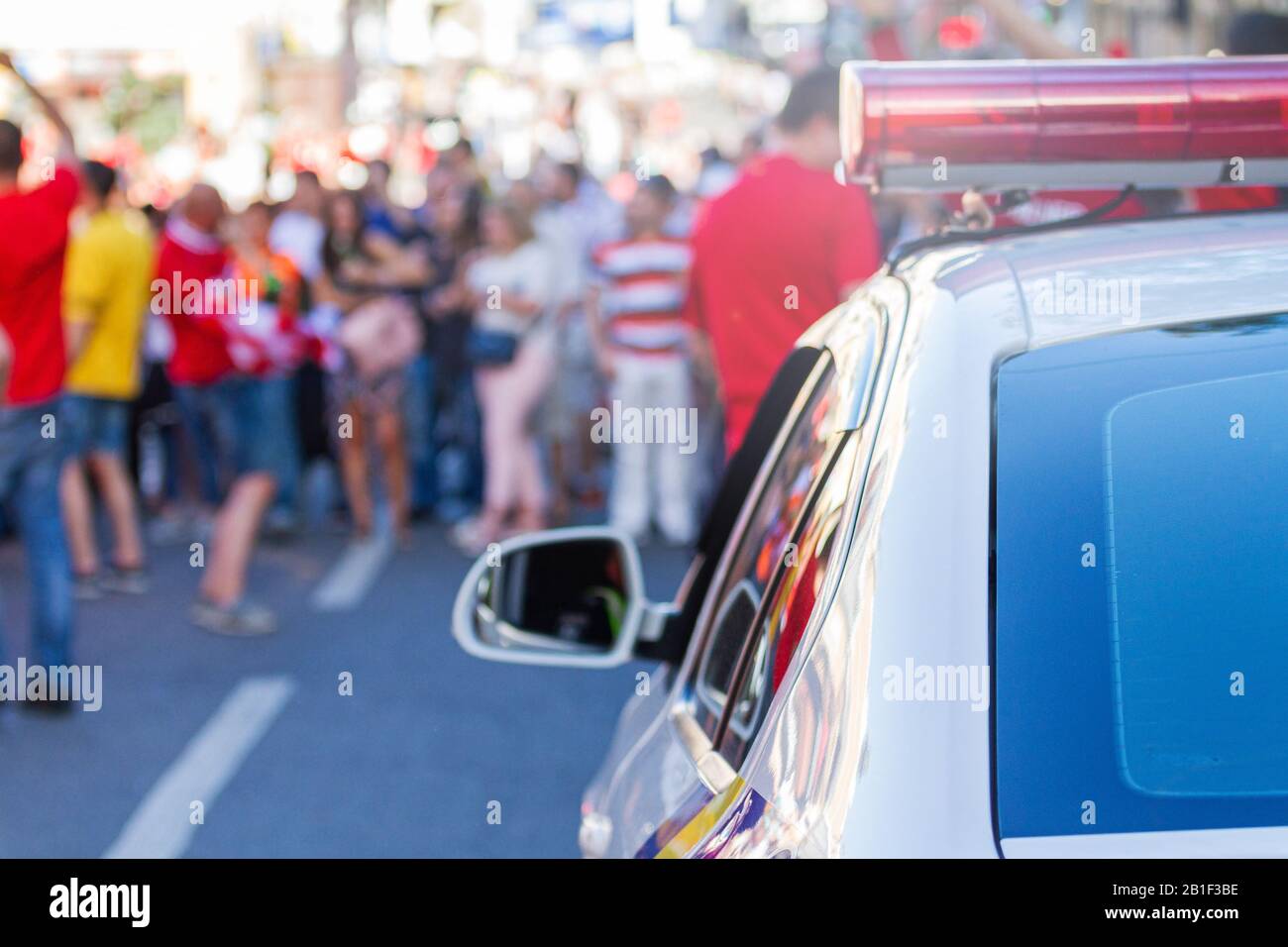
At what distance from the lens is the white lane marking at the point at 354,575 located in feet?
30.9

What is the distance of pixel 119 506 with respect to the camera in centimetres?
966

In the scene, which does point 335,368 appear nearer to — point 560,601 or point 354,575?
point 354,575

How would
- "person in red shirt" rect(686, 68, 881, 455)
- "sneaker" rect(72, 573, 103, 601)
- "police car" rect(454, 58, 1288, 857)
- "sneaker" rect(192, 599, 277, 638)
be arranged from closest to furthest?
"police car" rect(454, 58, 1288, 857) → "person in red shirt" rect(686, 68, 881, 455) → "sneaker" rect(192, 599, 277, 638) → "sneaker" rect(72, 573, 103, 601)

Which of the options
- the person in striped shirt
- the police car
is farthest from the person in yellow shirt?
the police car

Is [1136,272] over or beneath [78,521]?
over

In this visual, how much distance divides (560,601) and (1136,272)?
121 cm

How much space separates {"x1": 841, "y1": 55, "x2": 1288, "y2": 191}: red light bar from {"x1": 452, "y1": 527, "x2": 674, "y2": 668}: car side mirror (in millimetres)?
805

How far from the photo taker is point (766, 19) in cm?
3497

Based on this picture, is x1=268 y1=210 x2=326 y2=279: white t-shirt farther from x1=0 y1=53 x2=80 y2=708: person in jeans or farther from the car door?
the car door

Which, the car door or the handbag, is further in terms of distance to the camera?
the handbag

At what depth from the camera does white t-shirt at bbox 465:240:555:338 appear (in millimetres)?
10969

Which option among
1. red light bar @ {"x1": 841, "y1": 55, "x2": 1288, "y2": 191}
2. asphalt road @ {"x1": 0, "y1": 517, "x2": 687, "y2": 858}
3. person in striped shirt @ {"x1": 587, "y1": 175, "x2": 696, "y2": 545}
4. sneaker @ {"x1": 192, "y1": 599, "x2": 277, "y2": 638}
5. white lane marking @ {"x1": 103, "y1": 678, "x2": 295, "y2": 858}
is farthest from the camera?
person in striped shirt @ {"x1": 587, "y1": 175, "x2": 696, "y2": 545}

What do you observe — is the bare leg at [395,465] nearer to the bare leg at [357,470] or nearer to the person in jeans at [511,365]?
the bare leg at [357,470]

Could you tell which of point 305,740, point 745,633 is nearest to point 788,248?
point 305,740
